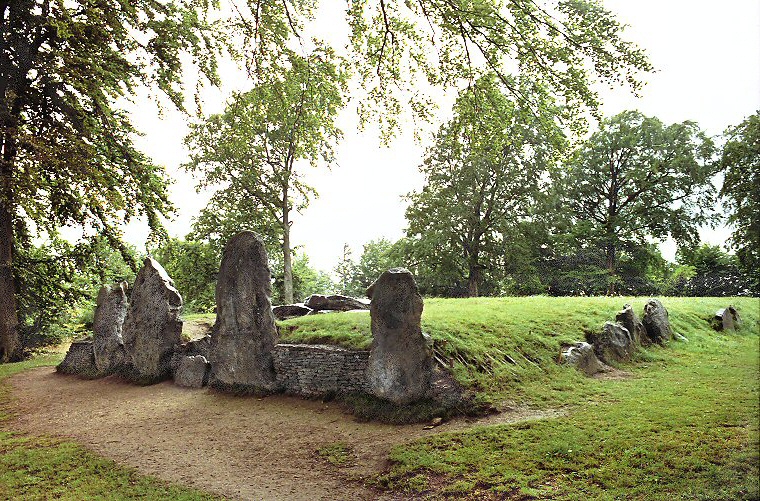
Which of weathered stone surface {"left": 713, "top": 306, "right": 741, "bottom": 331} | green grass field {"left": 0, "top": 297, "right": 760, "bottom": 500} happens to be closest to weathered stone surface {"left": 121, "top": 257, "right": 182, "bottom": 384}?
green grass field {"left": 0, "top": 297, "right": 760, "bottom": 500}

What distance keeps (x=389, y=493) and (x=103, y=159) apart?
13.6 meters

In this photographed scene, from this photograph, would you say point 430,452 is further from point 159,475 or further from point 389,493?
point 159,475

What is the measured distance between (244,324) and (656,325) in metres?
10.3

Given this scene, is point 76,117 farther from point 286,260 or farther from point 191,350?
point 286,260

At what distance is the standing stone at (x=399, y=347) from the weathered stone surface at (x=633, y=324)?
19.9 feet

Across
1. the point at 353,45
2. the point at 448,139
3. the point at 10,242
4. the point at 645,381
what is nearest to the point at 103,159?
the point at 10,242

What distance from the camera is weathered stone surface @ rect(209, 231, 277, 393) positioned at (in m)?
9.98

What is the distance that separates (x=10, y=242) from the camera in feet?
50.7

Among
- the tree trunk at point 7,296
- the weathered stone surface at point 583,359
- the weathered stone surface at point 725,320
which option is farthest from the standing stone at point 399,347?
the tree trunk at point 7,296

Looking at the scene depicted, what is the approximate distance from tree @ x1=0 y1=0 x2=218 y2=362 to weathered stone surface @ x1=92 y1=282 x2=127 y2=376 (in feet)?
9.34

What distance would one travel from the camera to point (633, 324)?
37.7ft

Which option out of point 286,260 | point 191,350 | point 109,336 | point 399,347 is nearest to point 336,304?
point 191,350

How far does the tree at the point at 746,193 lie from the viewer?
314cm

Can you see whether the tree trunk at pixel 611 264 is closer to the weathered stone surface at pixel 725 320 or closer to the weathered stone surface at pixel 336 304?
the weathered stone surface at pixel 725 320
